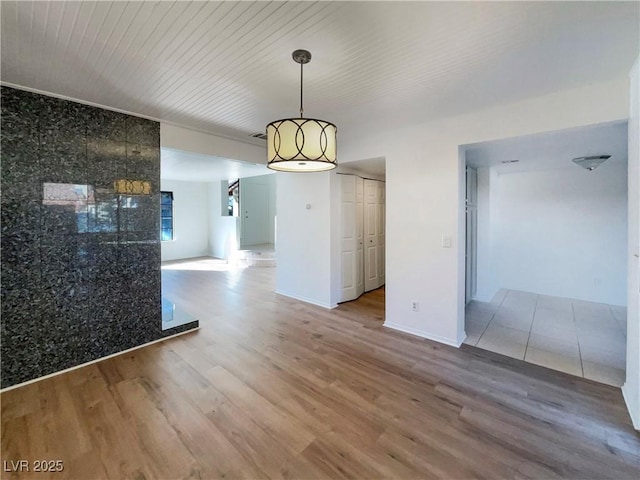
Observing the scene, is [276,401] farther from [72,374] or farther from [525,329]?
[525,329]

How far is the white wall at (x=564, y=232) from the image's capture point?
4.56 meters

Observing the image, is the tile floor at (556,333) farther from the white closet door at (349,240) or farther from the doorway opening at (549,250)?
the white closet door at (349,240)

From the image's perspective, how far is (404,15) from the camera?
154 centimetres

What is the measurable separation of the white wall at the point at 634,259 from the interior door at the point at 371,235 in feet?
11.4

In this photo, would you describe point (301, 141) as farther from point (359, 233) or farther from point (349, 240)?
point (359, 233)

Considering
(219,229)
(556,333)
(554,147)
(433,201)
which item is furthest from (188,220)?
(556,333)

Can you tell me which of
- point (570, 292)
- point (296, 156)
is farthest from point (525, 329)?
point (296, 156)

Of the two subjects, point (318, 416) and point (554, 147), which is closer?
point (318, 416)

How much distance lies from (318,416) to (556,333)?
3357mm

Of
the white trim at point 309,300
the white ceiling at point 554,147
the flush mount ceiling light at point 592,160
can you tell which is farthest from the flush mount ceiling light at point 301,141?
the flush mount ceiling light at point 592,160

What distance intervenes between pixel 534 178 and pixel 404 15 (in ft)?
17.3

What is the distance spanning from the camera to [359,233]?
505 cm

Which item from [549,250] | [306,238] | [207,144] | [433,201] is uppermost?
[207,144]

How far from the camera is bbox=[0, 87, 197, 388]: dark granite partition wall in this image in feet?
7.78
